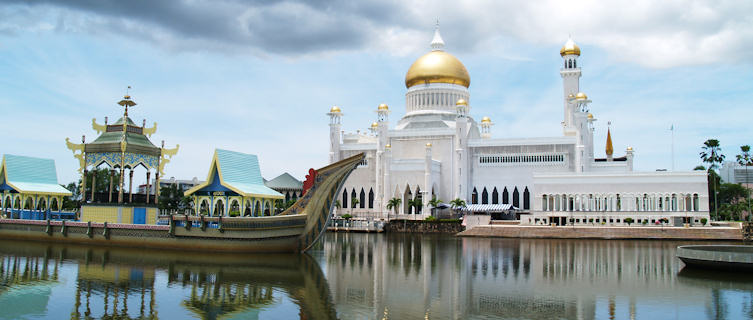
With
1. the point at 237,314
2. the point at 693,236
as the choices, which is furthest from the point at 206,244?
the point at 693,236

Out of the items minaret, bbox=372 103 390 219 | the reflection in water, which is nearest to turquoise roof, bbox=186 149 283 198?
the reflection in water

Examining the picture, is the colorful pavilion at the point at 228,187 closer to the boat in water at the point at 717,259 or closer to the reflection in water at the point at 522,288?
the reflection in water at the point at 522,288

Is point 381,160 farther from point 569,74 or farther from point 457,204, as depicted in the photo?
point 569,74

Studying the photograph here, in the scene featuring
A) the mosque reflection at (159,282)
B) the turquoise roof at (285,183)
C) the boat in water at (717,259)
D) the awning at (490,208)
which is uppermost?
the turquoise roof at (285,183)

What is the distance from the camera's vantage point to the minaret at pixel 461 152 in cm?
5841

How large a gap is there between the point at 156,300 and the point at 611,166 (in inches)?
2009

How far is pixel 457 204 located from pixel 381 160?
386 inches

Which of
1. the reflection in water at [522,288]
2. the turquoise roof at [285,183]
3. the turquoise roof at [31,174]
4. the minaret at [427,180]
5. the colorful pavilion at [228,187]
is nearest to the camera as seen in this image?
the reflection in water at [522,288]

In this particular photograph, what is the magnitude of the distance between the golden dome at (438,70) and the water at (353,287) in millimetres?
38481

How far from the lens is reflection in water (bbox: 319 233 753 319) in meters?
13.8

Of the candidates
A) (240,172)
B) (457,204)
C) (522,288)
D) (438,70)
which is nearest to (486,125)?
(438,70)

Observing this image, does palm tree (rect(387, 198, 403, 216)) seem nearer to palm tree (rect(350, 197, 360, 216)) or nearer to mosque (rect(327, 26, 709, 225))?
mosque (rect(327, 26, 709, 225))

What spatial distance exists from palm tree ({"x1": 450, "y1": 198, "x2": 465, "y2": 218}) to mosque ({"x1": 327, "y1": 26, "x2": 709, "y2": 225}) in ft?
3.34

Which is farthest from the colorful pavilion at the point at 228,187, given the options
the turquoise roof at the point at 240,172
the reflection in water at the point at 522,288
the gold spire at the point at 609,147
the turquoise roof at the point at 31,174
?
the gold spire at the point at 609,147
